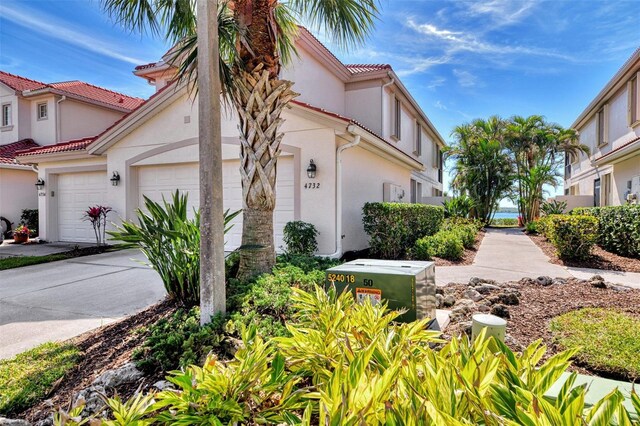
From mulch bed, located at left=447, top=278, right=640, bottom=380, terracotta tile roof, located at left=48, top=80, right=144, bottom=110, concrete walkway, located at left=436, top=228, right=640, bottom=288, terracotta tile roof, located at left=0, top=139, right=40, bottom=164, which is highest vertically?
terracotta tile roof, located at left=48, top=80, right=144, bottom=110

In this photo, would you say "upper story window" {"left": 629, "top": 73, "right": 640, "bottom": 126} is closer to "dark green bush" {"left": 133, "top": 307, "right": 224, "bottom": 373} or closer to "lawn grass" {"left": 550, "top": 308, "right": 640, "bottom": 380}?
"lawn grass" {"left": 550, "top": 308, "right": 640, "bottom": 380}

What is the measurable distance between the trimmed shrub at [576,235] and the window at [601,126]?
35.5 ft

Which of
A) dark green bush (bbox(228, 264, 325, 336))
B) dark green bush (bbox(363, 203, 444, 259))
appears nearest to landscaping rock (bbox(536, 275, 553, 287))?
dark green bush (bbox(363, 203, 444, 259))

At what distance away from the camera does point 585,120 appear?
65.5 ft

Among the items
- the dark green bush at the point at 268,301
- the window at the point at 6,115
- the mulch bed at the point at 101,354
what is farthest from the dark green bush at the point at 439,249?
the window at the point at 6,115

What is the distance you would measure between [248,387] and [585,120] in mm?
24934

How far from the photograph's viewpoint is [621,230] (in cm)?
899

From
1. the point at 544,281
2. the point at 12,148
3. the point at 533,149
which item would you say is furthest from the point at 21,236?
the point at 533,149

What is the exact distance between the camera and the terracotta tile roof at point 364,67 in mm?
12164

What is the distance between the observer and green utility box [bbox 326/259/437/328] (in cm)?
296

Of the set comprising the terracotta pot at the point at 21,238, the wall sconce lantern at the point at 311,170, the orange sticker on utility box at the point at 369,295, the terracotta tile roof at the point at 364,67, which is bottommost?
the terracotta pot at the point at 21,238

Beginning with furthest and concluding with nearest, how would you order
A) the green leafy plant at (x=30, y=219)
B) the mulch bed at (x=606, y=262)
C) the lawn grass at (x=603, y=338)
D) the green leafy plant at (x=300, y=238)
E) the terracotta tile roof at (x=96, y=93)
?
1. the terracotta tile roof at (x=96, y=93)
2. the green leafy plant at (x=30, y=219)
3. the green leafy plant at (x=300, y=238)
4. the mulch bed at (x=606, y=262)
5. the lawn grass at (x=603, y=338)

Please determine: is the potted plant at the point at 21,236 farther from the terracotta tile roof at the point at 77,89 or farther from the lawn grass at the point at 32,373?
the lawn grass at the point at 32,373

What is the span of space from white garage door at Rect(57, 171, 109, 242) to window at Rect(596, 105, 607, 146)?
2135cm
